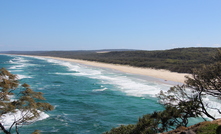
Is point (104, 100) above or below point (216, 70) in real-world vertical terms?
below

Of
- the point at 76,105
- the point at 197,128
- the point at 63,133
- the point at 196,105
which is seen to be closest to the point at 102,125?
the point at 63,133

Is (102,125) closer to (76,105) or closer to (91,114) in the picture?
(91,114)

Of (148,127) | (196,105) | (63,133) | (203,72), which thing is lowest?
(63,133)

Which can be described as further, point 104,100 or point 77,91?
point 77,91

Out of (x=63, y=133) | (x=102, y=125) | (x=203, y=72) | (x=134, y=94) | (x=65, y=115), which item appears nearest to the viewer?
(x=203, y=72)

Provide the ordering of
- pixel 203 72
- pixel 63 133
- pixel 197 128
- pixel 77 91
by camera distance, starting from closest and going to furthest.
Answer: pixel 197 128
pixel 203 72
pixel 63 133
pixel 77 91

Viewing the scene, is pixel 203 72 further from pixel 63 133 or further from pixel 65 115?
pixel 65 115

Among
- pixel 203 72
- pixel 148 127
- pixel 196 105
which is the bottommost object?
pixel 148 127

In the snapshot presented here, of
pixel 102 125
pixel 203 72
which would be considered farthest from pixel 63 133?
pixel 203 72

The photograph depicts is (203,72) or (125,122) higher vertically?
(203,72)
